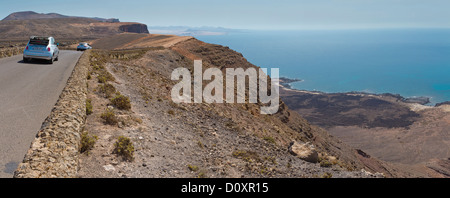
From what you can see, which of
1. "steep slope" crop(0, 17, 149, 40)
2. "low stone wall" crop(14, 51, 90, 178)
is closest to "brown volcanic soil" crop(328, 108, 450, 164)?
"low stone wall" crop(14, 51, 90, 178)

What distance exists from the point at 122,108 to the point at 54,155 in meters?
6.32

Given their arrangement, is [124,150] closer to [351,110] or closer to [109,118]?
[109,118]

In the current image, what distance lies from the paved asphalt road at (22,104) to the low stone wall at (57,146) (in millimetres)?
551

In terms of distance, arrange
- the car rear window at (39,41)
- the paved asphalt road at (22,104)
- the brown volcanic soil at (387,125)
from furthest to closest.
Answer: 1. the brown volcanic soil at (387,125)
2. the car rear window at (39,41)
3. the paved asphalt road at (22,104)

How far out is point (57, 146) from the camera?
20.0ft

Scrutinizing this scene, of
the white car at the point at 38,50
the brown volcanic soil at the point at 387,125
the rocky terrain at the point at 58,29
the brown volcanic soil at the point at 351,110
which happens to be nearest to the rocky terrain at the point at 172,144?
the white car at the point at 38,50

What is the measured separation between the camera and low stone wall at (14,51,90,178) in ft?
16.7

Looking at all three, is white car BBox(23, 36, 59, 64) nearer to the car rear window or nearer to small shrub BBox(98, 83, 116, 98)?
the car rear window

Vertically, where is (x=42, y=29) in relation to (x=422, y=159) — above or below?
above

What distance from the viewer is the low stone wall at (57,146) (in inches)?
201

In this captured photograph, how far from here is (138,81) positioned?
19.9m

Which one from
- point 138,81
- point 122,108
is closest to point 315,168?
point 122,108

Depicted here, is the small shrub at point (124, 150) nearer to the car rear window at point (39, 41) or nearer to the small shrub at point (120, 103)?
the small shrub at point (120, 103)
